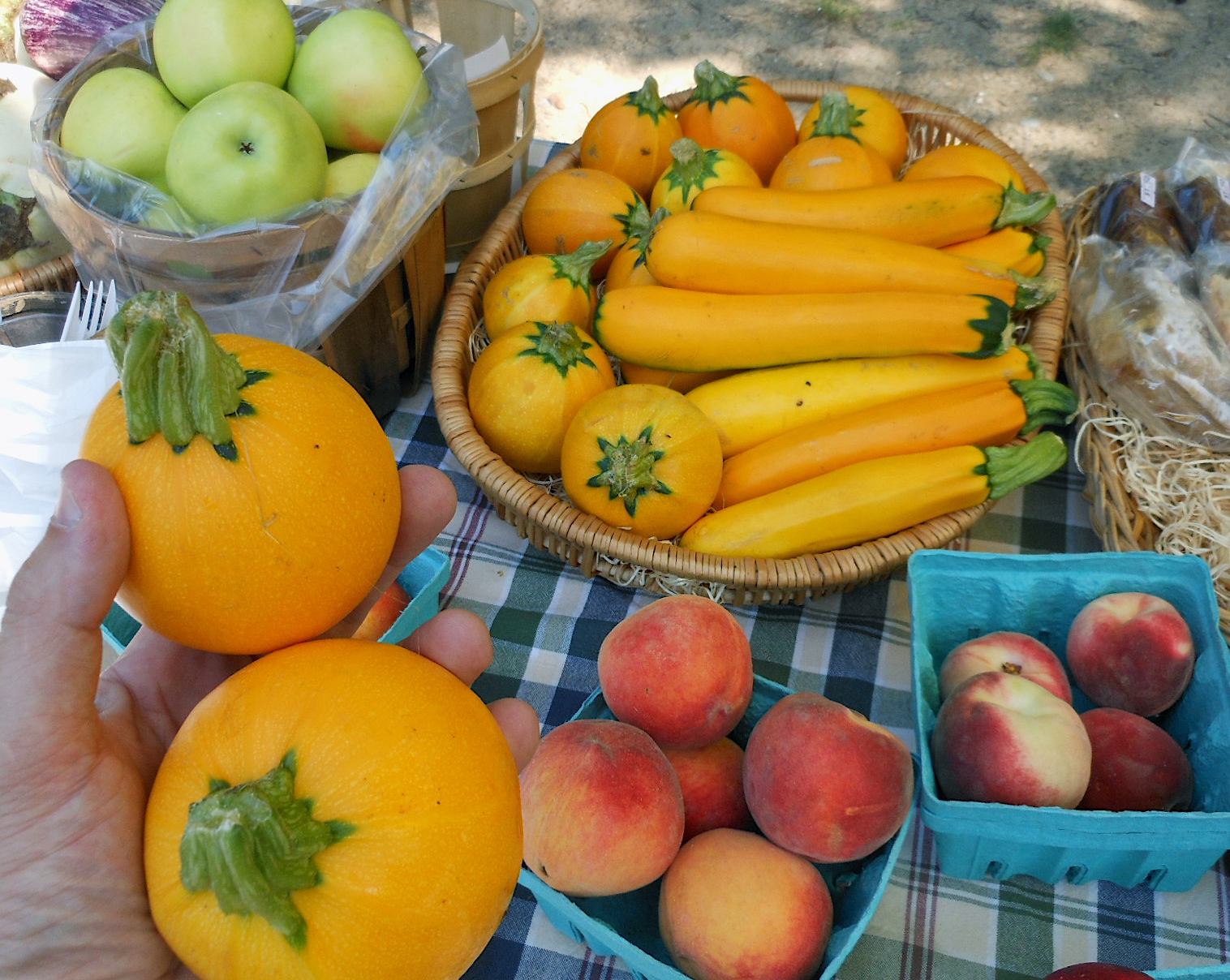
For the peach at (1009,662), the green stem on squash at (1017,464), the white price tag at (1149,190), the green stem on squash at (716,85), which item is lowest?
the peach at (1009,662)

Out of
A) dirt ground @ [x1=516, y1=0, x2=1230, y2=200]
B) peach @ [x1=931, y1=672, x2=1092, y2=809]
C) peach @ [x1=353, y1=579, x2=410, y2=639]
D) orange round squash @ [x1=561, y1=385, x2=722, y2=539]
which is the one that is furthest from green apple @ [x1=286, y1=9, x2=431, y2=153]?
dirt ground @ [x1=516, y1=0, x2=1230, y2=200]

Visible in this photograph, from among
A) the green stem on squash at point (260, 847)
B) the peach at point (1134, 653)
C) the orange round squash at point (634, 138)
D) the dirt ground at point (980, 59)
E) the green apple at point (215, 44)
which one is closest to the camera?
the green stem on squash at point (260, 847)

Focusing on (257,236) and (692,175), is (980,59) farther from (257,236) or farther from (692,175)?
(257,236)

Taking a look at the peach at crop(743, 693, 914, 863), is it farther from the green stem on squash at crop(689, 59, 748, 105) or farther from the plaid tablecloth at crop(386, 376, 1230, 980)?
the green stem on squash at crop(689, 59, 748, 105)

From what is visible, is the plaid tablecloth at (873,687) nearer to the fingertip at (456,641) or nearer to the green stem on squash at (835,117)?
the fingertip at (456,641)

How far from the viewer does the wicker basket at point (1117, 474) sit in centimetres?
107

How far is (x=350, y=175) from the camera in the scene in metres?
1.12

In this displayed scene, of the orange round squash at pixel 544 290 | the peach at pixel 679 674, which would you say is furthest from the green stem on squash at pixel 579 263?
the peach at pixel 679 674

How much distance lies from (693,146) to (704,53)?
198 cm

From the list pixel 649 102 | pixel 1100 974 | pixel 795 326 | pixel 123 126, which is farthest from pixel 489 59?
pixel 1100 974

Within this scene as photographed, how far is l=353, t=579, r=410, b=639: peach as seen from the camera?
0.95 metres

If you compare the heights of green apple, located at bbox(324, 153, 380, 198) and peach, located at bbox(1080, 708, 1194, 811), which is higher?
green apple, located at bbox(324, 153, 380, 198)

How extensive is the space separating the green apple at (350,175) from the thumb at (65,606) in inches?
26.5

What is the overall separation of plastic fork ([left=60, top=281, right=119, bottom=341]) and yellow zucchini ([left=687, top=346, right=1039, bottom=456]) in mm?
691
